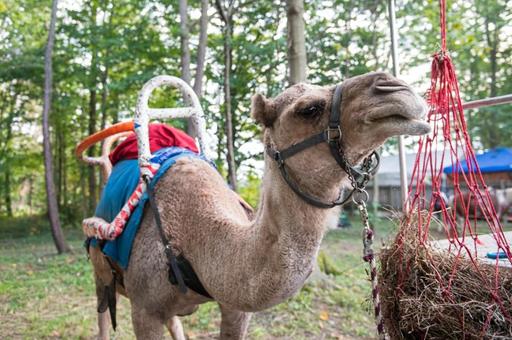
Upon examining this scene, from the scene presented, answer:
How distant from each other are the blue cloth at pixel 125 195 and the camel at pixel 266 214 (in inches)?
2.4

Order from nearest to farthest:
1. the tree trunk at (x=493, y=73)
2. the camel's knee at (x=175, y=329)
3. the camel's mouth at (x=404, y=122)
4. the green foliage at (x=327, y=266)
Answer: the camel's mouth at (x=404, y=122), the camel's knee at (x=175, y=329), the green foliage at (x=327, y=266), the tree trunk at (x=493, y=73)

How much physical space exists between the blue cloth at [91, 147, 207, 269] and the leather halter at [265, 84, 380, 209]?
50.0 inches

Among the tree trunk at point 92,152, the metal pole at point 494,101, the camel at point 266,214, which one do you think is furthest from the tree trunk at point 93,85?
the metal pole at point 494,101

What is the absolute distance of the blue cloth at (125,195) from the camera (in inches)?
108

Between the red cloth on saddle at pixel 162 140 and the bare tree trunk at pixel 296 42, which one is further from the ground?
the bare tree trunk at pixel 296 42

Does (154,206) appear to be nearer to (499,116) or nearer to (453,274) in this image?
(453,274)

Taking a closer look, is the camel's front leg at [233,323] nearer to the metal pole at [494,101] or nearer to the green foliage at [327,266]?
the metal pole at [494,101]

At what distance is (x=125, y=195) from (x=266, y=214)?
1583mm

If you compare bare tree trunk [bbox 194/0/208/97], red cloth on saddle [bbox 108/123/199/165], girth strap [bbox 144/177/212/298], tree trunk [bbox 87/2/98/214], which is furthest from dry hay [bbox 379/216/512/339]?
tree trunk [bbox 87/2/98/214]

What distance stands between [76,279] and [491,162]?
1348 centimetres

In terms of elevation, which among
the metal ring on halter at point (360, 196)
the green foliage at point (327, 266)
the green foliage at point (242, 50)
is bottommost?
the green foliage at point (327, 266)

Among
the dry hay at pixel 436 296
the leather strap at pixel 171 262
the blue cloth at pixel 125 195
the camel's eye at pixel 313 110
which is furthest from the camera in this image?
the blue cloth at pixel 125 195

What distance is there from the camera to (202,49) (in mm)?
7574

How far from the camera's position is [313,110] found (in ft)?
5.89
